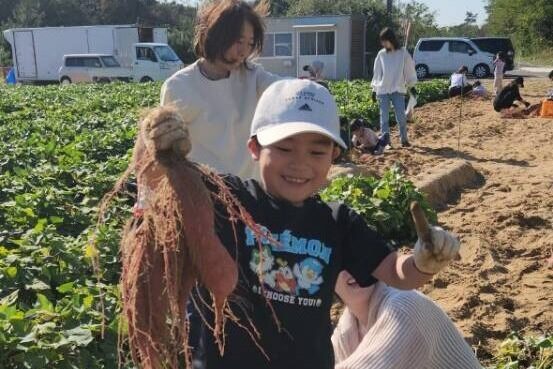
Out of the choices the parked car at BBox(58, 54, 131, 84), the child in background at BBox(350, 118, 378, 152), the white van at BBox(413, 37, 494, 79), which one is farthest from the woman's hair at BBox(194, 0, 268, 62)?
the white van at BBox(413, 37, 494, 79)

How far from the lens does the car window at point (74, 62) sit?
1100 inches

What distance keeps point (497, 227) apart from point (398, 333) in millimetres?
3768

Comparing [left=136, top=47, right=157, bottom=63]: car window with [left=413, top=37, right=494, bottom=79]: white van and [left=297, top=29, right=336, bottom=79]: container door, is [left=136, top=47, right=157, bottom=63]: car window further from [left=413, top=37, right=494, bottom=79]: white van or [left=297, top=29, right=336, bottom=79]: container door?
[left=413, top=37, right=494, bottom=79]: white van

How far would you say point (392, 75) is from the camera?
9070mm

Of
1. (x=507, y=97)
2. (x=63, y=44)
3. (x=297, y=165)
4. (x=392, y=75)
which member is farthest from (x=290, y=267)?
(x=63, y=44)

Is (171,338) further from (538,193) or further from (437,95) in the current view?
(437,95)

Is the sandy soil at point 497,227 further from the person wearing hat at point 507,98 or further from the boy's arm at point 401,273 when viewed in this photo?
the boy's arm at point 401,273

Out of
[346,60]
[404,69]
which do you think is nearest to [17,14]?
[346,60]

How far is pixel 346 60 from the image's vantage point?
30.2m

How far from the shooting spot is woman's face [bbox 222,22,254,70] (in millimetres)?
2541

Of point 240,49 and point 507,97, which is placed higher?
point 240,49

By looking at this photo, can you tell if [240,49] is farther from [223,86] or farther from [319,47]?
[319,47]

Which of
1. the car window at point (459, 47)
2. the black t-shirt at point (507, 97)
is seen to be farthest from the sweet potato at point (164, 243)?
the car window at point (459, 47)

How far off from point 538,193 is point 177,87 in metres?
5.17
